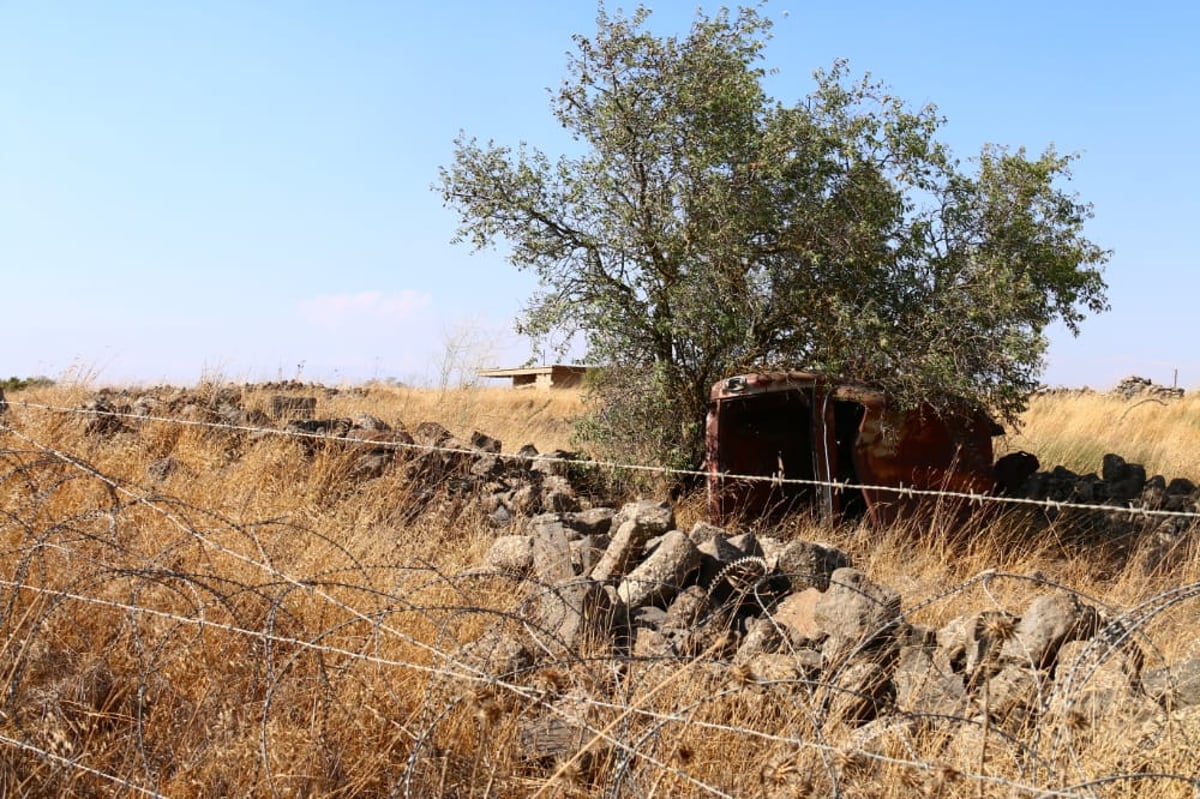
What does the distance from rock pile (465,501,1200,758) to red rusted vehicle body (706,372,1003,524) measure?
8.00ft

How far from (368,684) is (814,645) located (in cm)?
204

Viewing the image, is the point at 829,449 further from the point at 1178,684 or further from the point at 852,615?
the point at 1178,684

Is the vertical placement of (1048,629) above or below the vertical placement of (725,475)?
below

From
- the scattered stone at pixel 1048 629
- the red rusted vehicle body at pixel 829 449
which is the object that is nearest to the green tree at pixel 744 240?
the red rusted vehicle body at pixel 829 449

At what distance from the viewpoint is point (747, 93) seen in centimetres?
1065

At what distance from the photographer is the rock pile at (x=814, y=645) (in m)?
4.14

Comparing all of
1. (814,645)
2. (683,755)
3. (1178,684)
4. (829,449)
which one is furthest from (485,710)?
(829,449)

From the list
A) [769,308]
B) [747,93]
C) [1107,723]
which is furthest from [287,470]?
[1107,723]

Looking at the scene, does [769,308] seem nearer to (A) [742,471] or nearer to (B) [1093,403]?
(A) [742,471]

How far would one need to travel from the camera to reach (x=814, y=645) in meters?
5.25

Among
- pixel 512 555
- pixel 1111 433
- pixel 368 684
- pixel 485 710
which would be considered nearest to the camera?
pixel 485 710

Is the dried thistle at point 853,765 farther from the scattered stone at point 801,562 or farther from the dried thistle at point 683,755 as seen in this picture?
the scattered stone at point 801,562

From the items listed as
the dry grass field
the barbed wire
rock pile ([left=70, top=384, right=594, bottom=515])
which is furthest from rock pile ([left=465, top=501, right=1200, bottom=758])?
rock pile ([left=70, top=384, right=594, bottom=515])

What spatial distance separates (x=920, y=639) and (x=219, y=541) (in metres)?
4.00
